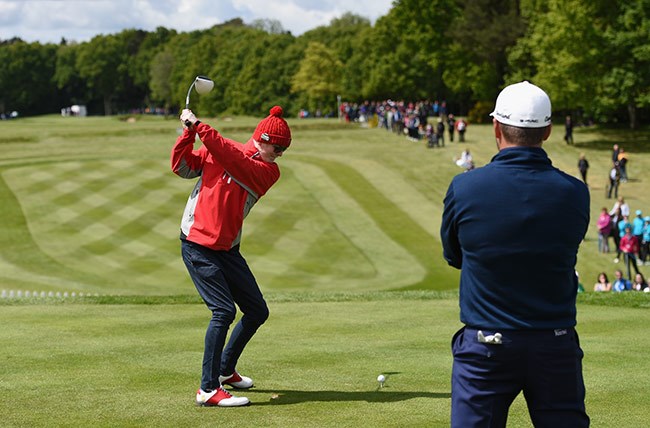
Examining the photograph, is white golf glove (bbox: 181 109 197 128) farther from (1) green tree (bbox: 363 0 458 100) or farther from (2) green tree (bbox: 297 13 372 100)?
(2) green tree (bbox: 297 13 372 100)

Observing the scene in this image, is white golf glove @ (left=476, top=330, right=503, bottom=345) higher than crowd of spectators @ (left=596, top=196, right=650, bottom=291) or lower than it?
higher

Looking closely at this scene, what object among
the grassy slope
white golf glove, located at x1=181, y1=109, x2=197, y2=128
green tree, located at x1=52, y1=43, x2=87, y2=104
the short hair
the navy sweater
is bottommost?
the grassy slope

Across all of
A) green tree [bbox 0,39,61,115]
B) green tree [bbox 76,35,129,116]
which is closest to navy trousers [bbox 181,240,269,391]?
green tree [bbox 76,35,129,116]

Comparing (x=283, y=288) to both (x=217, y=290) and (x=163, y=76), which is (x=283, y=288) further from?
(x=163, y=76)

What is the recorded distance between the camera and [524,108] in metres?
5.16

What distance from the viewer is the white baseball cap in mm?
5152

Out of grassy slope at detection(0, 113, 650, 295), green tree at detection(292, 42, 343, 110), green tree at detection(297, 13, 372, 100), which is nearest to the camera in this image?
grassy slope at detection(0, 113, 650, 295)

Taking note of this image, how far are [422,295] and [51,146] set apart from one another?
66991 mm

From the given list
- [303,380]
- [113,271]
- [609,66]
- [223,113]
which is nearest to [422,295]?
[303,380]

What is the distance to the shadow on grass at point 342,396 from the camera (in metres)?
8.38

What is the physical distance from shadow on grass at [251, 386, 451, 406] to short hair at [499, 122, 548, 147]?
373cm

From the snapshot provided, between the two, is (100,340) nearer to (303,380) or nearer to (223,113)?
(303,380)

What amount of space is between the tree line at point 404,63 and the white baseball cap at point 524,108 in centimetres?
6164

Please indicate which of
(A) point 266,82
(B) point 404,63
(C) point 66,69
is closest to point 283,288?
(B) point 404,63
